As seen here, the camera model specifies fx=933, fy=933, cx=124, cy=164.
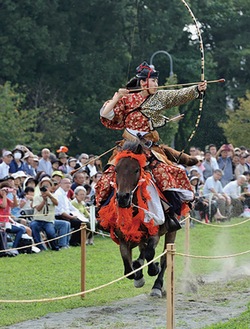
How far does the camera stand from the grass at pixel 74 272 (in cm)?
1102

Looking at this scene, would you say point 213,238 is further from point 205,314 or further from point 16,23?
point 16,23

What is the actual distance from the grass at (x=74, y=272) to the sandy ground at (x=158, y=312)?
32 cm

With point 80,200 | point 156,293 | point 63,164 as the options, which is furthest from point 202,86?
point 63,164

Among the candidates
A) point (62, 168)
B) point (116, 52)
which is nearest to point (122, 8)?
point (116, 52)

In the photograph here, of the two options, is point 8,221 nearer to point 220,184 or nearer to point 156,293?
point 156,293

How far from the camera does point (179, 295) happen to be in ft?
38.9

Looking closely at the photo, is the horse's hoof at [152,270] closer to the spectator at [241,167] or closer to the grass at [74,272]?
the grass at [74,272]

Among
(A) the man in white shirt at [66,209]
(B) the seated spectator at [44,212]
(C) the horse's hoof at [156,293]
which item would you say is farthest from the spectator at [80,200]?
(C) the horse's hoof at [156,293]

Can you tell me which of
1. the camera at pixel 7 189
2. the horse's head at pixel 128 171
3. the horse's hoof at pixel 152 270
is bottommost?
the horse's hoof at pixel 152 270

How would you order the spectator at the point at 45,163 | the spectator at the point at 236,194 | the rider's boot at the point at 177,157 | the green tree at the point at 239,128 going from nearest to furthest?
1. the rider's boot at the point at 177,157
2. the spectator at the point at 45,163
3. the spectator at the point at 236,194
4. the green tree at the point at 239,128

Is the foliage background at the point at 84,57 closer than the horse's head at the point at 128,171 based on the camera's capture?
No

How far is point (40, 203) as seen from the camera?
16797 millimetres

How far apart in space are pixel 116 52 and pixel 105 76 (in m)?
1.38

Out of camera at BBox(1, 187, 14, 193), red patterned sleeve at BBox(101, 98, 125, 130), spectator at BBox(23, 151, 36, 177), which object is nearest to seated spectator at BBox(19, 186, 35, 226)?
camera at BBox(1, 187, 14, 193)
